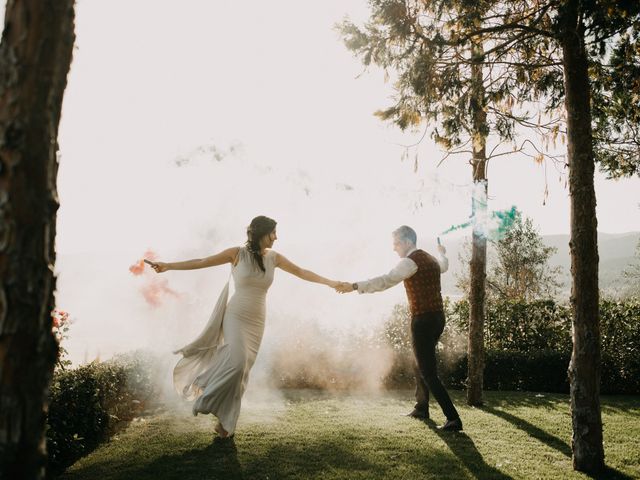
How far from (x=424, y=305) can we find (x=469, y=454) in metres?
1.81

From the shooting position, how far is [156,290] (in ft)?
46.4

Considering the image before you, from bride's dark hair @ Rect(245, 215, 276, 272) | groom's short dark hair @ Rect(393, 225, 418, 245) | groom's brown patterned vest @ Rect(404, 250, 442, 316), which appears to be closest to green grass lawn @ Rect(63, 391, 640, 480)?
groom's brown patterned vest @ Rect(404, 250, 442, 316)

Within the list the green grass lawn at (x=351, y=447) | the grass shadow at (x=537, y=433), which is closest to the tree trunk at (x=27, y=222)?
the green grass lawn at (x=351, y=447)

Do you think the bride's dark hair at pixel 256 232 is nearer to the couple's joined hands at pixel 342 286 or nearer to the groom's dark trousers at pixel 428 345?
the couple's joined hands at pixel 342 286

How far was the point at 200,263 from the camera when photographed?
234 inches

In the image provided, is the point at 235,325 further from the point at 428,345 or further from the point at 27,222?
the point at 27,222

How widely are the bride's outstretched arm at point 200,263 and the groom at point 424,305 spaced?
76.6 inches

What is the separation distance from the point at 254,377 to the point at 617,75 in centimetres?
899

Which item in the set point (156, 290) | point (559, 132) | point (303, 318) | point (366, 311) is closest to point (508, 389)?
point (366, 311)

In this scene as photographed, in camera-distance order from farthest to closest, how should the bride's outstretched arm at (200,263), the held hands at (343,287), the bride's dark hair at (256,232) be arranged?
the held hands at (343,287), the bride's dark hair at (256,232), the bride's outstretched arm at (200,263)

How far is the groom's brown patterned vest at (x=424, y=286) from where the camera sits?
627cm

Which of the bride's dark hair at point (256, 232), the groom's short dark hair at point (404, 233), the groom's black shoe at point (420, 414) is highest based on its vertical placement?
the groom's short dark hair at point (404, 233)

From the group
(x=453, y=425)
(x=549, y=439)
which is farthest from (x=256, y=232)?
(x=549, y=439)

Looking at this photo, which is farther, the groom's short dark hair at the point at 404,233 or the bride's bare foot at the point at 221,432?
the groom's short dark hair at the point at 404,233
